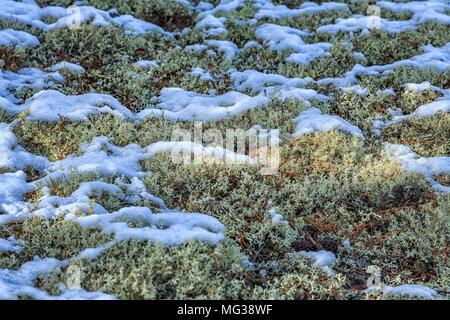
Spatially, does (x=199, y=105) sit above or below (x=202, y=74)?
below

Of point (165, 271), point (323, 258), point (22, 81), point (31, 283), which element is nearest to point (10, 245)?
point (31, 283)

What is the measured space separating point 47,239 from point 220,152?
7.80 ft

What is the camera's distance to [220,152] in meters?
5.30

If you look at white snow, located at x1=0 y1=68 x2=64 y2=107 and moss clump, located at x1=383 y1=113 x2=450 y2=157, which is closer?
moss clump, located at x1=383 y1=113 x2=450 y2=157

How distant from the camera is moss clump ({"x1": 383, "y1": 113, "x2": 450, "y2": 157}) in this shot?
5.37 m

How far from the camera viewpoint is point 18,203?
4.30 metres

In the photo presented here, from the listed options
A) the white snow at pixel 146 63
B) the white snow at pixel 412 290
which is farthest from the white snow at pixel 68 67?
the white snow at pixel 412 290

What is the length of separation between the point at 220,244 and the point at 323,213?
4.54 ft

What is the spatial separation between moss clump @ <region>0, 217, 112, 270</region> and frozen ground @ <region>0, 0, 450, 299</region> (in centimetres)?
2

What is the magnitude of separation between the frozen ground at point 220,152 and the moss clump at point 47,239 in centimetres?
2

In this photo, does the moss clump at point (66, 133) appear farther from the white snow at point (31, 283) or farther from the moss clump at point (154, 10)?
the moss clump at point (154, 10)

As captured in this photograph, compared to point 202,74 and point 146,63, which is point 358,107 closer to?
point 202,74

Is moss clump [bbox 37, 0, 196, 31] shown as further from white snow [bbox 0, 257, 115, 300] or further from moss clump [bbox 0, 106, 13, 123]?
white snow [bbox 0, 257, 115, 300]

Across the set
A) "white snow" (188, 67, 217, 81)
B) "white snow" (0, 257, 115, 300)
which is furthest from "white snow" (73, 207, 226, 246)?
"white snow" (188, 67, 217, 81)
